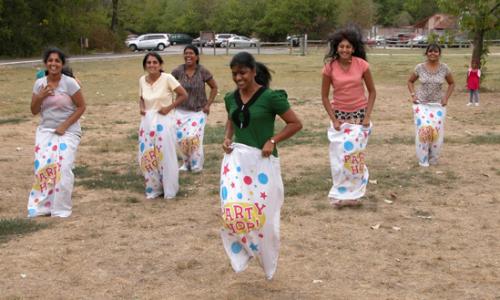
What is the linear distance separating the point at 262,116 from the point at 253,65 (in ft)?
1.16

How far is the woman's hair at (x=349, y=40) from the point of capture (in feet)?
22.2

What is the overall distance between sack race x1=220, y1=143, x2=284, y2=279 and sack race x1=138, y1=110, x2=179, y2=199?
9.01 feet

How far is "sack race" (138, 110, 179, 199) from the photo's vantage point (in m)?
7.39

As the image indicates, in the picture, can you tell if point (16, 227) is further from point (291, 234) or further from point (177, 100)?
point (291, 234)

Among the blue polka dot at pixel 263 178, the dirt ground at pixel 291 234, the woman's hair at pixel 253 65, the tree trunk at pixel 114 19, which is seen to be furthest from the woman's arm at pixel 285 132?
the tree trunk at pixel 114 19

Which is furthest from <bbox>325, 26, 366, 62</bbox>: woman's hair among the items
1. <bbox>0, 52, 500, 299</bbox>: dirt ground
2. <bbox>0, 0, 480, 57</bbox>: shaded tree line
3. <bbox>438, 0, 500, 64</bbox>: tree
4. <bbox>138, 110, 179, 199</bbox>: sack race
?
<bbox>0, 0, 480, 57</bbox>: shaded tree line

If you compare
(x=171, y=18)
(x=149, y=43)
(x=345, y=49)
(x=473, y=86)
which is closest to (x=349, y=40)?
(x=345, y=49)

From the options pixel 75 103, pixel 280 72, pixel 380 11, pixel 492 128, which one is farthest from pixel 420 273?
pixel 380 11

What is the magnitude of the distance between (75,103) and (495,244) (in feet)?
13.6

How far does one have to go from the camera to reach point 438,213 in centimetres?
691

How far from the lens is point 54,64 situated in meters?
6.56

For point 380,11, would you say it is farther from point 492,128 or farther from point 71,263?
point 71,263

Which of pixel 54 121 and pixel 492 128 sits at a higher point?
pixel 54 121

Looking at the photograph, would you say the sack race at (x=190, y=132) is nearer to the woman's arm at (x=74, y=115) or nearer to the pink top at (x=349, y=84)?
the woman's arm at (x=74, y=115)
